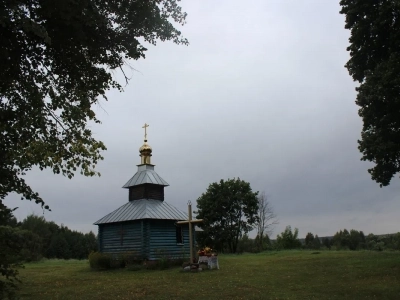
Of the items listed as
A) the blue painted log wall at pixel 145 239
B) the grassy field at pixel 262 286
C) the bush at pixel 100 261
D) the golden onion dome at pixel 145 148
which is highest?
the golden onion dome at pixel 145 148

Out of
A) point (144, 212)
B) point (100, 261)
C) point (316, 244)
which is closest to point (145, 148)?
point (144, 212)

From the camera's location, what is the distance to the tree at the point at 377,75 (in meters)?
13.9

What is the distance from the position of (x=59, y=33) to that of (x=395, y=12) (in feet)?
40.4

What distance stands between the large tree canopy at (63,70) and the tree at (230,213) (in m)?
38.7

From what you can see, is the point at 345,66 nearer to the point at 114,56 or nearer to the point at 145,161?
the point at 114,56

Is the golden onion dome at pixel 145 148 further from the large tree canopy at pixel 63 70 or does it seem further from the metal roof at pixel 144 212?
the large tree canopy at pixel 63 70

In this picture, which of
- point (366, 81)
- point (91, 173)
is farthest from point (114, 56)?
point (366, 81)

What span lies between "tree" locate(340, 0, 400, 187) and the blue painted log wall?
12.7 m

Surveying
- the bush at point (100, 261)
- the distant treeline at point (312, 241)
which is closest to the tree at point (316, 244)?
the distant treeline at point (312, 241)

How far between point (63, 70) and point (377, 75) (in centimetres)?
1123

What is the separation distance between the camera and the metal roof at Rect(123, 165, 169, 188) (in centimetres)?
2584

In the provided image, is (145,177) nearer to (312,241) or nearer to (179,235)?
(179,235)

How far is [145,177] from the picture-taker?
26.0 m

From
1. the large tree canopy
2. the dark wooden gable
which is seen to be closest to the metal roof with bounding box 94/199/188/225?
the dark wooden gable
